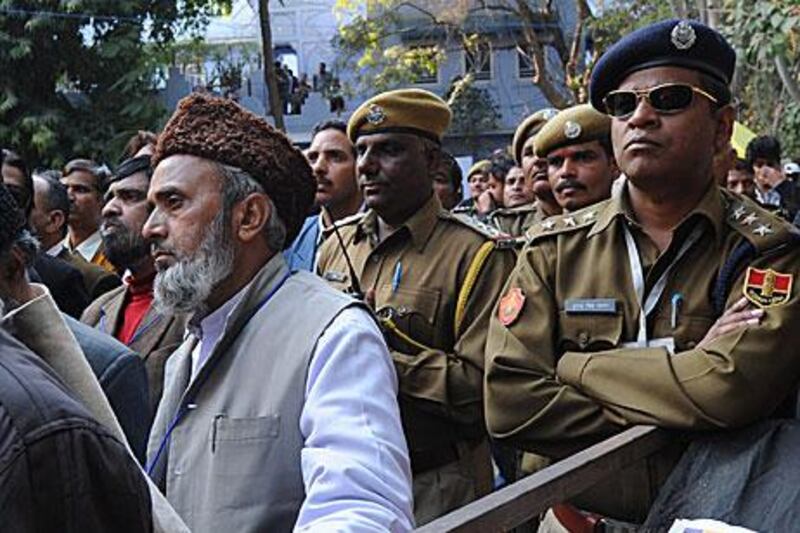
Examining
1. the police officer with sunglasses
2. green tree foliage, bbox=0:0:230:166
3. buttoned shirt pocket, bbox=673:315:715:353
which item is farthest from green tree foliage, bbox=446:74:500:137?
buttoned shirt pocket, bbox=673:315:715:353

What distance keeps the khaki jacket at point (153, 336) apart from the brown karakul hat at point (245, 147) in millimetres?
1025

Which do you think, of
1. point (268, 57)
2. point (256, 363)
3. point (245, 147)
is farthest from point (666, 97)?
point (268, 57)

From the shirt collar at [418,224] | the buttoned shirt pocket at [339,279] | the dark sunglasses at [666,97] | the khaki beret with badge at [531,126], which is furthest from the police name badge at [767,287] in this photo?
the khaki beret with badge at [531,126]

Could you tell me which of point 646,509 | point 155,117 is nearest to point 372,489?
point 646,509

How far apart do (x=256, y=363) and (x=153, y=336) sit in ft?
5.58

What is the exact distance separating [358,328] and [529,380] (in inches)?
28.6

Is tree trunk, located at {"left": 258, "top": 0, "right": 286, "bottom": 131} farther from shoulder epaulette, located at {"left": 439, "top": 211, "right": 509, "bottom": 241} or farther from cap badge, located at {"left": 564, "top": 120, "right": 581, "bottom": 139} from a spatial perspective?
shoulder epaulette, located at {"left": 439, "top": 211, "right": 509, "bottom": 241}

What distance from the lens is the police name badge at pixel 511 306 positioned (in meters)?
3.21

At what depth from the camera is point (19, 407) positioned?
158 centimetres

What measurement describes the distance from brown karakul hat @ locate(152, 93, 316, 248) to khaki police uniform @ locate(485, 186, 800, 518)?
74cm

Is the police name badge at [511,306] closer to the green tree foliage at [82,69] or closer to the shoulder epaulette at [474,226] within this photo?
the shoulder epaulette at [474,226]

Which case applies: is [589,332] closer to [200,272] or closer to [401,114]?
[200,272]

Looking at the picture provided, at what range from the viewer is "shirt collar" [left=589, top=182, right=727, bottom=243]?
3102mm

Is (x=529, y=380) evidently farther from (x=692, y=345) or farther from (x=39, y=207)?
(x=39, y=207)
